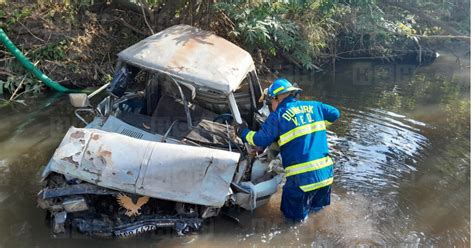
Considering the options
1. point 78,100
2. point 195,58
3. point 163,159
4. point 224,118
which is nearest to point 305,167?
point 224,118

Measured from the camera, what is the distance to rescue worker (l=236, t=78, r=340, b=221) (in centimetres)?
490

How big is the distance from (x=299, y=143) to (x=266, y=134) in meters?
0.36

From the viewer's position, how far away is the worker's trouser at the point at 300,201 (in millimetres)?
5078

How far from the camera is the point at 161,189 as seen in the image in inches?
175

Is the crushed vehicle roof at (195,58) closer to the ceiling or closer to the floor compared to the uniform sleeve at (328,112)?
closer to the ceiling

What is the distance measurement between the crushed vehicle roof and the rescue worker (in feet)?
1.79

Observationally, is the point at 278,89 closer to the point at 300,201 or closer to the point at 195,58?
the point at 195,58

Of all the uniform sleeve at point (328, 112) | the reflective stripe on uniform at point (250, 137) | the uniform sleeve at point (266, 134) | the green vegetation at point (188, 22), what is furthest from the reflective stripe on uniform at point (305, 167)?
the green vegetation at point (188, 22)

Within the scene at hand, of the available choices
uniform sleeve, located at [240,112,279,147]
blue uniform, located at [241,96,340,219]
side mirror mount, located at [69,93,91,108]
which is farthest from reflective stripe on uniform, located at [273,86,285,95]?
side mirror mount, located at [69,93,91,108]

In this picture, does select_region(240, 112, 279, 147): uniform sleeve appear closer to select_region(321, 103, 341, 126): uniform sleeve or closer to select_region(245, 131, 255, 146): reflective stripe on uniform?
select_region(245, 131, 255, 146): reflective stripe on uniform

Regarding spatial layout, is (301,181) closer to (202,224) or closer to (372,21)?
(202,224)

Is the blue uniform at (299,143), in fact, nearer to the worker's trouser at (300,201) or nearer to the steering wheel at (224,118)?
the worker's trouser at (300,201)

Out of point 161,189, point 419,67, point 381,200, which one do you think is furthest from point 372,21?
point 161,189

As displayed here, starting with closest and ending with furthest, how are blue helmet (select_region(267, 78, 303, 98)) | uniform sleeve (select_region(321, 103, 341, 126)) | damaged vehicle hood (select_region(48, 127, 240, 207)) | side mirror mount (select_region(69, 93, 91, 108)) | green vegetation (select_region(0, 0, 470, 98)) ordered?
damaged vehicle hood (select_region(48, 127, 240, 207))
blue helmet (select_region(267, 78, 303, 98))
side mirror mount (select_region(69, 93, 91, 108))
uniform sleeve (select_region(321, 103, 341, 126))
green vegetation (select_region(0, 0, 470, 98))
